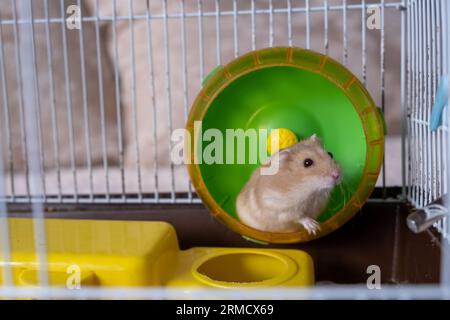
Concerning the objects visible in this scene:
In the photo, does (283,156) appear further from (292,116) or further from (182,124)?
(182,124)

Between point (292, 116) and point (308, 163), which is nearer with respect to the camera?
point (308, 163)

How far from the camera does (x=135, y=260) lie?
0.66m

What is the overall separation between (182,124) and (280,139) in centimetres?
61

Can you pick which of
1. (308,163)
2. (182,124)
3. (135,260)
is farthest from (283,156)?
(182,124)

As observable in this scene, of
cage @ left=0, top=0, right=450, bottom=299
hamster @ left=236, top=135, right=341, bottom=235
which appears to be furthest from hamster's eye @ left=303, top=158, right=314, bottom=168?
cage @ left=0, top=0, right=450, bottom=299

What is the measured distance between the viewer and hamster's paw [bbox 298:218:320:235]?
0.88 m

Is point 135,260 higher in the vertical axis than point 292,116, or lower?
lower

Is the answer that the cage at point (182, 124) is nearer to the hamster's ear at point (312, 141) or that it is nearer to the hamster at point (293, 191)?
the hamster at point (293, 191)

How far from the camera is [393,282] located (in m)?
0.76

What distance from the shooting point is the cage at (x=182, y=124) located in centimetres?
53

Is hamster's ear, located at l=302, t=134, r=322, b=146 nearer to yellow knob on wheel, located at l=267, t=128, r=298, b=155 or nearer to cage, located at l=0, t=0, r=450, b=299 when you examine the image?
yellow knob on wheel, located at l=267, t=128, r=298, b=155
